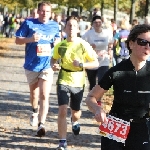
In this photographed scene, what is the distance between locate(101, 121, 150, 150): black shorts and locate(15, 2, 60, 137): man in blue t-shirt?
3.52 m

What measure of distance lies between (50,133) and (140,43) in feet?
13.7

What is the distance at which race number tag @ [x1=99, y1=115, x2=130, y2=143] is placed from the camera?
427 cm

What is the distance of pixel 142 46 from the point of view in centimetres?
421

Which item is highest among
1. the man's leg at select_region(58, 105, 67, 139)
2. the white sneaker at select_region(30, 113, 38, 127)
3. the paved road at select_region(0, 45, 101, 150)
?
the man's leg at select_region(58, 105, 67, 139)

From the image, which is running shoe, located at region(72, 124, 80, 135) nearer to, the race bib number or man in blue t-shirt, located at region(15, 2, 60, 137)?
man in blue t-shirt, located at region(15, 2, 60, 137)

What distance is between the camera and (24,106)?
1058 cm

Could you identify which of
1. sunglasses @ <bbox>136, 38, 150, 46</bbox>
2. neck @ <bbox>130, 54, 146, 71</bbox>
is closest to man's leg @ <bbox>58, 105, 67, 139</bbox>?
neck @ <bbox>130, 54, 146, 71</bbox>

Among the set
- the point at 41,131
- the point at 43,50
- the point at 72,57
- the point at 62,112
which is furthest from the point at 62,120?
the point at 43,50

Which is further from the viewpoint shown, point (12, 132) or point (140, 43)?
point (12, 132)

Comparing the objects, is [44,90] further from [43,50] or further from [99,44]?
[99,44]

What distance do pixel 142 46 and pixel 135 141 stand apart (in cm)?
78

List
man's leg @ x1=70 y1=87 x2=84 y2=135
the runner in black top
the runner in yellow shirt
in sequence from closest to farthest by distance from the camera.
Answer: the runner in black top < the runner in yellow shirt < man's leg @ x1=70 y1=87 x2=84 y2=135

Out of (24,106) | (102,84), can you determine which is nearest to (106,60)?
(24,106)

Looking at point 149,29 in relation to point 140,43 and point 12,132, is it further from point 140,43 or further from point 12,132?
point 12,132
